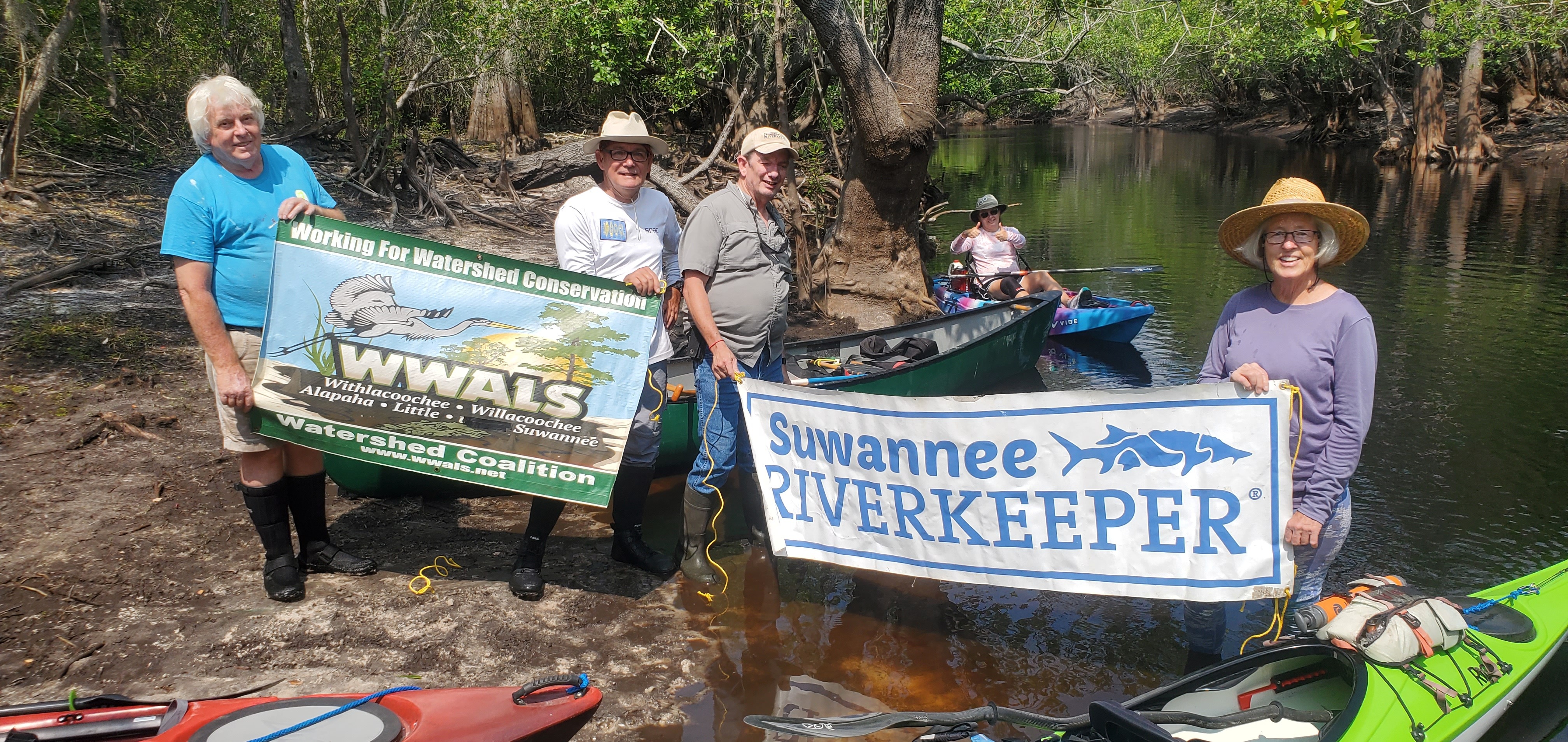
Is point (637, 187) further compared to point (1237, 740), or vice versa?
point (637, 187)

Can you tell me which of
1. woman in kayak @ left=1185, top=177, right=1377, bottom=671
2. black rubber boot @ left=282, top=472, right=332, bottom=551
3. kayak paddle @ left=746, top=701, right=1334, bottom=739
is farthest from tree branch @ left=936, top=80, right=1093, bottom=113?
kayak paddle @ left=746, top=701, right=1334, bottom=739

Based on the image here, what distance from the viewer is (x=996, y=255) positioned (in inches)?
477

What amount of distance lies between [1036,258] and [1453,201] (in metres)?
11.8

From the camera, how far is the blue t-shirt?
3.70m

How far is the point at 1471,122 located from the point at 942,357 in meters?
31.1

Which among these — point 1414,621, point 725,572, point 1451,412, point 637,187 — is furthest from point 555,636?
point 1451,412

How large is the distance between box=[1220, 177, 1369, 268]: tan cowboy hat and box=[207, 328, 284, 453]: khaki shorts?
149 inches

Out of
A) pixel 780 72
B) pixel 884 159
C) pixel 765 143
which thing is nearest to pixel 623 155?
pixel 765 143

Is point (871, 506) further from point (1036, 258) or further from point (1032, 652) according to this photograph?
point (1036, 258)

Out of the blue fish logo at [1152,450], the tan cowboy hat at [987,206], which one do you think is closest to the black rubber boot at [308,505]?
the blue fish logo at [1152,450]

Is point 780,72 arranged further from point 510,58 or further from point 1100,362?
point 1100,362

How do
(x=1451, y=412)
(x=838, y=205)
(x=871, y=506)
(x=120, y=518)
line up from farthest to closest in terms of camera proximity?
(x=838, y=205) < (x=1451, y=412) < (x=120, y=518) < (x=871, y=506)

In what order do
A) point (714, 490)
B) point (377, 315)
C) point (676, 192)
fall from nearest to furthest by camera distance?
point (377, 315)
point (714, 490)
point (676, 192)

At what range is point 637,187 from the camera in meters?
4.38
